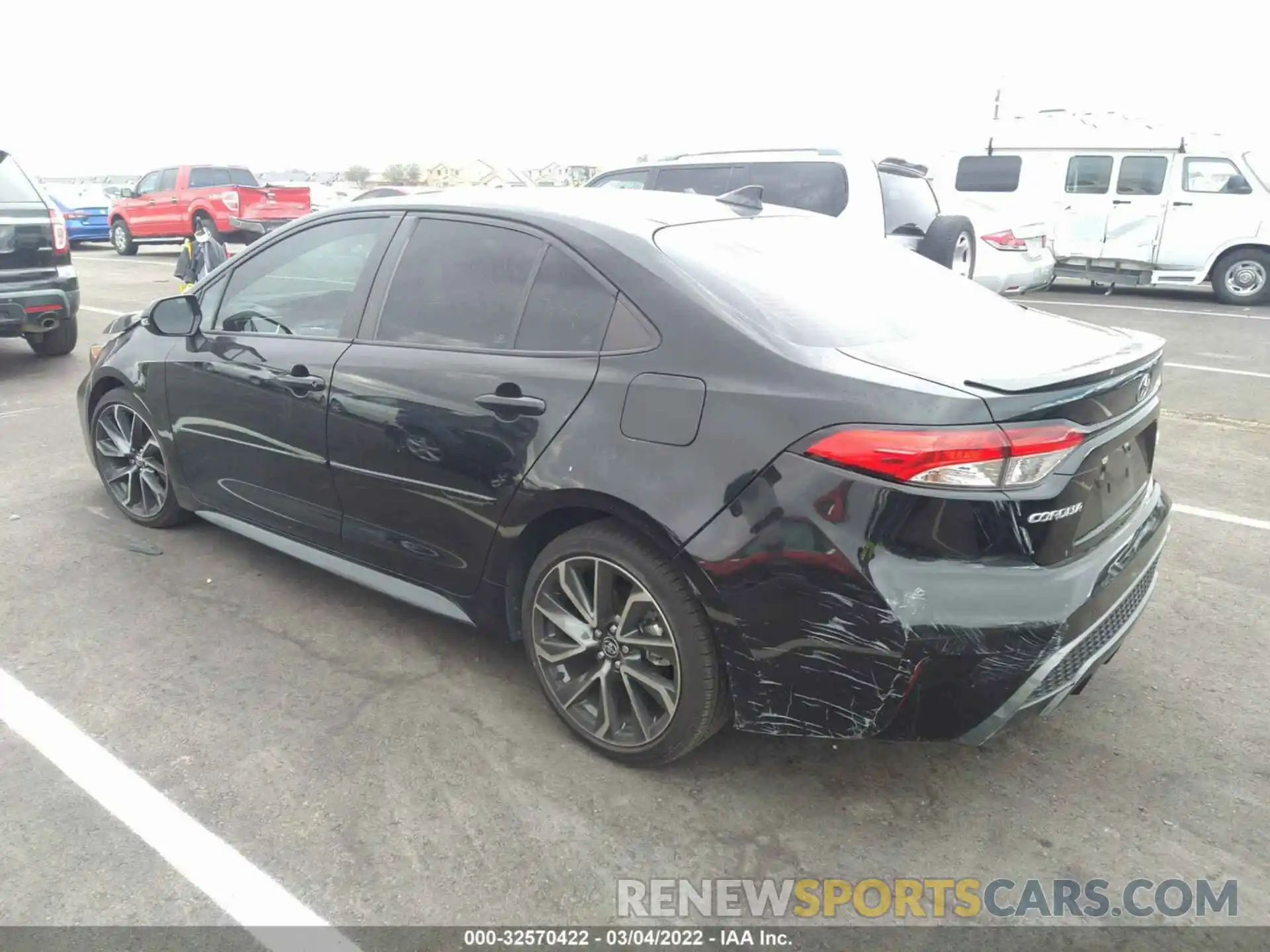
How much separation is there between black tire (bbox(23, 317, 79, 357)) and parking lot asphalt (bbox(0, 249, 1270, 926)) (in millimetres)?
5638

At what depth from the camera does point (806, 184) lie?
335 inches

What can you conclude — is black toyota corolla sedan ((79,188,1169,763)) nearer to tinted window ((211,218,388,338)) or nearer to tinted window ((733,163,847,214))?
tinted window ((211,218,388,338))

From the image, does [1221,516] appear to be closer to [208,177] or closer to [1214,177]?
[1214,177]

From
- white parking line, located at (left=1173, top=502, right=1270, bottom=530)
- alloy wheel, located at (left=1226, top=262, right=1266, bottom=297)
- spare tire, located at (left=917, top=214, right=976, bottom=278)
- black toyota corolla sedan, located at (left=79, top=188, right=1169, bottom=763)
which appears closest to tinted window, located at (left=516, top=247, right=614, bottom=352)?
black toyota corolla sedan, located at (left=79, top=188, right=1169, bottom=763)

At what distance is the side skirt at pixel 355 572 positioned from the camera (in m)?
3.27

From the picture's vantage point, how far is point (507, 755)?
290 cm

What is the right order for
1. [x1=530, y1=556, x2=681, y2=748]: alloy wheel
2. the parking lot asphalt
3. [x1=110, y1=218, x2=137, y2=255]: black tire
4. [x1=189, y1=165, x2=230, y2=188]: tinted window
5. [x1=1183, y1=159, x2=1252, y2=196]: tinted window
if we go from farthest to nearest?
1. [x1=110, y1=218, x2=137, y2=255]: black tire
2. [x1=189, y1=165, x2=230, y2=188]: tinted window
3. [x1=1183, y1=159, x2=1252, y2=196]: tinted window
4. [x1=530, y1=556, x2=681, y2=748]: alloy wheel
5. the parking lot asphalt

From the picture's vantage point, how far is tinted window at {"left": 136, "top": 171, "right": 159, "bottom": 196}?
20.7 metres

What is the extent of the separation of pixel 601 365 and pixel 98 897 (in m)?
1.85

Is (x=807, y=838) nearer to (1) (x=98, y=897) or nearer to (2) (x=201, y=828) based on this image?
(2) (x=201, y=828)

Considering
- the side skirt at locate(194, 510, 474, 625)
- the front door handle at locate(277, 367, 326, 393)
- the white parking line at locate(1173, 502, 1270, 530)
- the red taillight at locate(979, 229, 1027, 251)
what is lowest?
the white parking line at locate(1173, 502, 1270, 530)

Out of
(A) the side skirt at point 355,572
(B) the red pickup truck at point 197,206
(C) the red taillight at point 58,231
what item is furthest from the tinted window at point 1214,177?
(B) the red pickup truck at point 197,206

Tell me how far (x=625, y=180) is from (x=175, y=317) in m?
6.76

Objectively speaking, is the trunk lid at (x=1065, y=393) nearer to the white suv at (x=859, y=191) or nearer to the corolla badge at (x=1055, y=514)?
the corolla badge at (x=1055, y=514)
